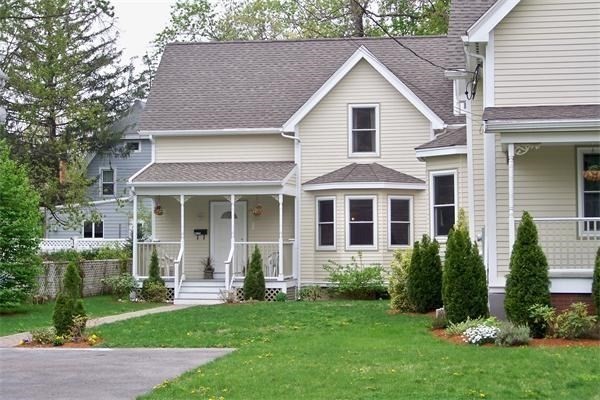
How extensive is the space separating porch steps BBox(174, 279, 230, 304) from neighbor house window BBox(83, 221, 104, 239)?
21804mm

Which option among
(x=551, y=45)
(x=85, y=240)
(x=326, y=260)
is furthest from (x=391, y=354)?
(x=85, y=240)

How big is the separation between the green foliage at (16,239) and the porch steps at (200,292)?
4.78 m

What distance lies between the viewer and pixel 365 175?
2811 centimetres

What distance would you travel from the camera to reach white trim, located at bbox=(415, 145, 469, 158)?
22.7m

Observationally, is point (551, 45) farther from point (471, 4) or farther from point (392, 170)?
point (392, 170)

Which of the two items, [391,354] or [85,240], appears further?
[85,240]

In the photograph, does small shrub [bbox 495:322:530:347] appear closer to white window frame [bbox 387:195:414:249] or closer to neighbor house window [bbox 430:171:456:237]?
neighbor house window [bbox 430:171:456:237]

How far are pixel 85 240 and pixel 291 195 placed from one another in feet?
55.4

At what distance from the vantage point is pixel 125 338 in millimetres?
17719

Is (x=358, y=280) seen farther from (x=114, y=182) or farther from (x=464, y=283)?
(x=114, y=182)

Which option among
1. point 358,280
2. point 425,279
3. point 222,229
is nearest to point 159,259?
point 222,229

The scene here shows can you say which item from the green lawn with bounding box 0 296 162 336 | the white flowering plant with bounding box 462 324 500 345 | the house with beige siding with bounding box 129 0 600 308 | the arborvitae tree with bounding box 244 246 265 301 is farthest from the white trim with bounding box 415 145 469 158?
the green lawn with bounding box 0 296 162 336

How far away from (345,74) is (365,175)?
3081 mm

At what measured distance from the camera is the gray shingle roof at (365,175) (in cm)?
2800
